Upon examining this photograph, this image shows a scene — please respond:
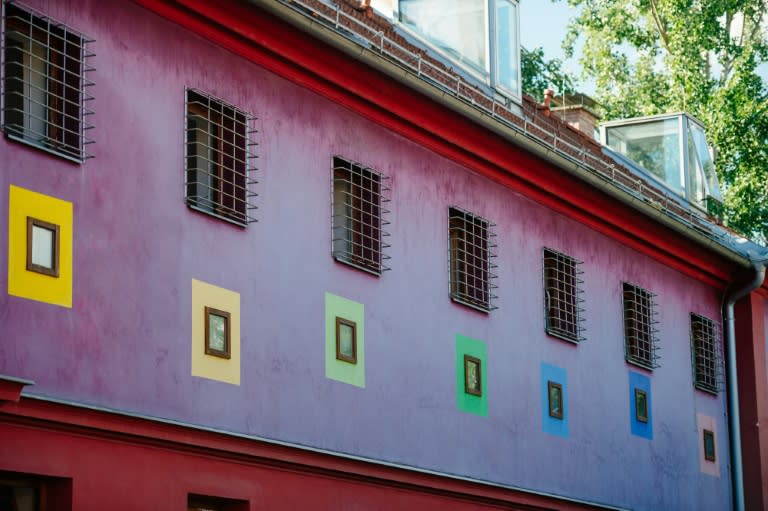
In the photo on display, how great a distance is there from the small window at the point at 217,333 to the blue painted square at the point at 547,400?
6256 millimetres

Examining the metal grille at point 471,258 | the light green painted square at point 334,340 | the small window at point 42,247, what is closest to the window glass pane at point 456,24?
the metal grille at point 471,258

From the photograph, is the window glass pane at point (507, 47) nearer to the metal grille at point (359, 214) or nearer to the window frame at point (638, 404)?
the window frame at point (638, 404)

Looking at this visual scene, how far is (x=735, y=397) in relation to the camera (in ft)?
84.0

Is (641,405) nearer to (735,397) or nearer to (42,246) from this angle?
(735,397)

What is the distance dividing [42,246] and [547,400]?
8.87 meters

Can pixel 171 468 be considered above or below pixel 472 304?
below

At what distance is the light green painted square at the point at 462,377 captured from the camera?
743 inches

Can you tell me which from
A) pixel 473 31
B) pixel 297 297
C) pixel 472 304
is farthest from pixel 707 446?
pixel 297 297

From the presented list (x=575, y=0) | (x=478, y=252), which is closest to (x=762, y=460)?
(x=478, y=252)

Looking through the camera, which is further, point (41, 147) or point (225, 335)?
point (225, 335)

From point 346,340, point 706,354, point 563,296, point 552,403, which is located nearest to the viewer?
point 346,340

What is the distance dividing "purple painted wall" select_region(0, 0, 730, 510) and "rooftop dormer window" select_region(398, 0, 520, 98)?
2.23 metres

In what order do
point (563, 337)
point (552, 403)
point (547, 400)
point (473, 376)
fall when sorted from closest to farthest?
point (473, 376)
point (547, 400)
point (552, 403)
point (563, 337)

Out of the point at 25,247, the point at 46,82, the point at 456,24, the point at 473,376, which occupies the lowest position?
the point at 25,247
